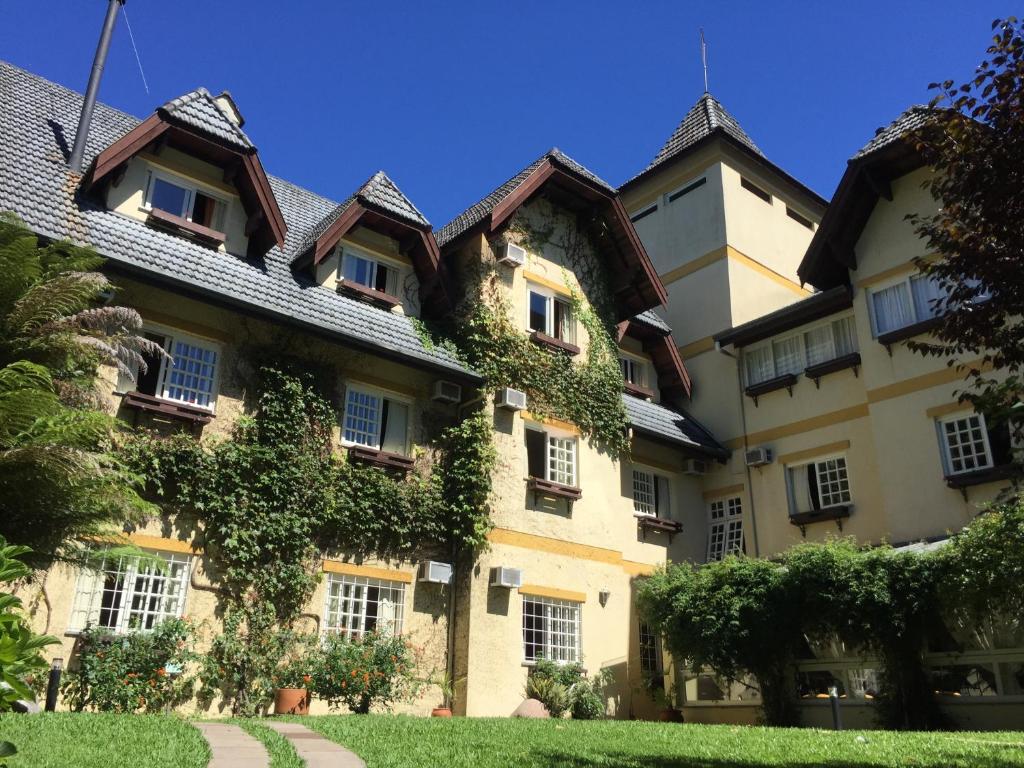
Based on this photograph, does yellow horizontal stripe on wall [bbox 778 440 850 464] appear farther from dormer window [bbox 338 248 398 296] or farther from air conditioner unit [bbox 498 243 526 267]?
dormer window [bbox 338 248 398 296]

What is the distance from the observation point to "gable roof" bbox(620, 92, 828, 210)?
26.6 metres

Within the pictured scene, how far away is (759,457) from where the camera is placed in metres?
21.2

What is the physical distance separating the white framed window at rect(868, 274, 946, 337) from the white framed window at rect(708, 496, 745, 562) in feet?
18.5

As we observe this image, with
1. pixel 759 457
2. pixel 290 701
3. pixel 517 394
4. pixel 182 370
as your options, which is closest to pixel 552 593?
pixel 517 394

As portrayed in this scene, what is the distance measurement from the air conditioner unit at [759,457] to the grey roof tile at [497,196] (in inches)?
292

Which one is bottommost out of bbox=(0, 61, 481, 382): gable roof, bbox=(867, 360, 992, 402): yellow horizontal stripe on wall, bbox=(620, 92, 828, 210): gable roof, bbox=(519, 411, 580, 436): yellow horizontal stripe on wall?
bbox=(519, 411, 580, 436): yellow horizontal stripe on wall

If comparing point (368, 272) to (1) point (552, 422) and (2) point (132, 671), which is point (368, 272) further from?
(2) point (132, 671)

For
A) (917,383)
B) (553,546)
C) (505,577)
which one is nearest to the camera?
(505,577)

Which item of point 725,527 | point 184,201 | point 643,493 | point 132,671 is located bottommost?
point 132,671

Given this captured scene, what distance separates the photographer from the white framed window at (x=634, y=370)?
23.3 metres

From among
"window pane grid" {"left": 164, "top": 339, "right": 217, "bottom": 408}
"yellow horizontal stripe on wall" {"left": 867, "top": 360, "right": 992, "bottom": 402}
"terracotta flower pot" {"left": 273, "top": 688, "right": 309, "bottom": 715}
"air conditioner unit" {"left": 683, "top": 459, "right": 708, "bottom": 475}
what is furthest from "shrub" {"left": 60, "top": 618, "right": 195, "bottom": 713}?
"yellow horizontal stripe on wall" {"left": 867, "top": 360, "right": 992, "bottom": 402}

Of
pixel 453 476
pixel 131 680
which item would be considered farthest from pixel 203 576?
pixel 453 476

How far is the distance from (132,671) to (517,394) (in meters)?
8.97

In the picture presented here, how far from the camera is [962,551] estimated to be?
1389 cm
